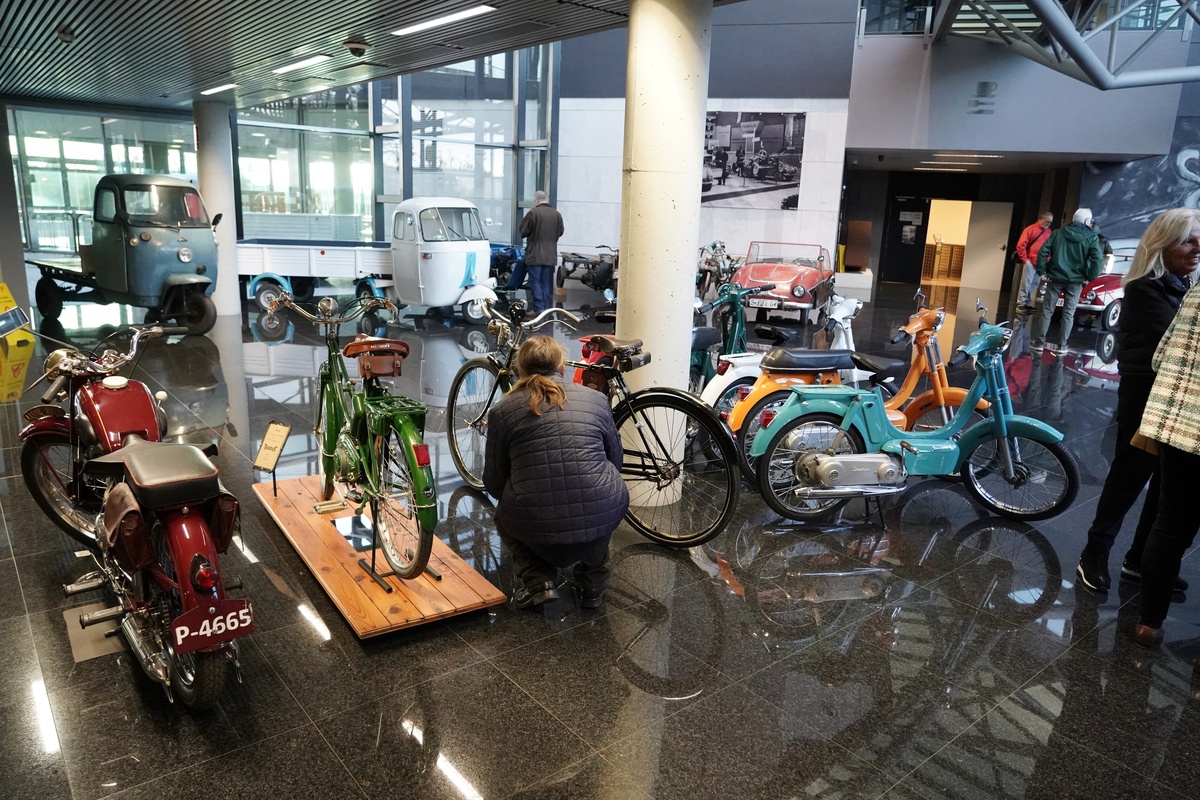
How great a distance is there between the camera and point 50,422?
3854mm

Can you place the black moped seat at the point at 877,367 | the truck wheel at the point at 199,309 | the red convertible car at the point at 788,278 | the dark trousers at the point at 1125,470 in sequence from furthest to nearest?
the red convertible car at the point at 788,278 → the truck wheel at the point at 199,309 → the black moped seat at the point at 877,367 → the dark trousers at the point at 1125,470

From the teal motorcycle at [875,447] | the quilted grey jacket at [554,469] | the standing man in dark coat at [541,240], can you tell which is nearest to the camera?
the quilted grey jacket at [554,469]

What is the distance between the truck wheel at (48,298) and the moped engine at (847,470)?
1021cm

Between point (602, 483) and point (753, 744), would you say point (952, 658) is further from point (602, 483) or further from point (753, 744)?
point (602, 483)

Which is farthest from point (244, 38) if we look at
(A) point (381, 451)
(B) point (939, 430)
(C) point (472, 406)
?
(B) point (939, 430)

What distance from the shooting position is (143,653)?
9.45 feet

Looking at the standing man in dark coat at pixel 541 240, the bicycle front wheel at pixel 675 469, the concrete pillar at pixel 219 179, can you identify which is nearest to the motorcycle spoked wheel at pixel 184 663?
the bicycle front wheel at pixel 675 469

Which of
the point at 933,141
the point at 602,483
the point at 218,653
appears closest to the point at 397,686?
the point at 218,653

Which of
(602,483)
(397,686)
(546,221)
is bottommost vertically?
(397,686)

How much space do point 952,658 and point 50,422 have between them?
4.05m

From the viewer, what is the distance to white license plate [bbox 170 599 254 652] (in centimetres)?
250

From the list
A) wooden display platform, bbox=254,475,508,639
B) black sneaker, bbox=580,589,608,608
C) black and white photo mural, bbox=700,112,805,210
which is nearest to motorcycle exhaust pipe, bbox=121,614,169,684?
wooden display platform, bbox=254,475,508,639

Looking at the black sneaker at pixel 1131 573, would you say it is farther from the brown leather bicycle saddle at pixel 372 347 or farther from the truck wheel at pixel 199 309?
the truck wheel at pixel 199 309

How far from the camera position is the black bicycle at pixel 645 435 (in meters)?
4.11
